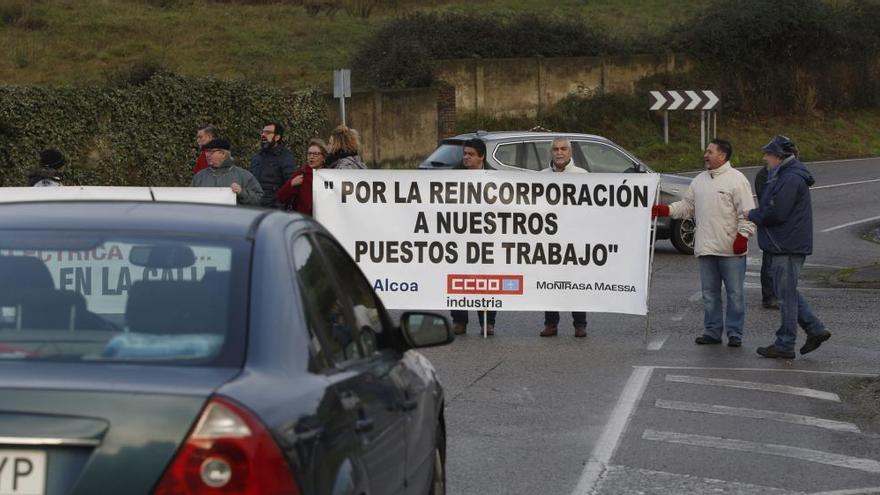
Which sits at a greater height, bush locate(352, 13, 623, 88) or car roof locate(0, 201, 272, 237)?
bush locate(352, 13, 623, 88)

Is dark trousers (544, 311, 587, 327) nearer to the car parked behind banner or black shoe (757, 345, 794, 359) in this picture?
black shoe (757, 345, 794, 359)

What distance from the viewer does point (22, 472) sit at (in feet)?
13.1

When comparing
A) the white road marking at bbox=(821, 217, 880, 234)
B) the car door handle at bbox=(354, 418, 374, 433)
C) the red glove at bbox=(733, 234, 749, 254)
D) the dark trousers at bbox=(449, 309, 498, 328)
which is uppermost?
the car door handle at bbox=(354, 418, 374, 433)

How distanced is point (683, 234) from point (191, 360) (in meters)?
19.0

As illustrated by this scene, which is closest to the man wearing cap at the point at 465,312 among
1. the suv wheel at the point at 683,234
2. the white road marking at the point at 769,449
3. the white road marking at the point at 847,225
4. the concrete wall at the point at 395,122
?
the white road marking at the point at 769,449

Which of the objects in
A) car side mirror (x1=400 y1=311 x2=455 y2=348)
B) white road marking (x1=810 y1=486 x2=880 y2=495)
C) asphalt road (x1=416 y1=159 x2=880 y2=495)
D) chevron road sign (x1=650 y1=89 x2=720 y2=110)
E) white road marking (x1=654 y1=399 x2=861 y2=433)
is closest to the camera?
car side mirror (x1=400 y1=311 x2=455 y2=348)

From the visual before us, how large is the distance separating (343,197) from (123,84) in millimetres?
16528

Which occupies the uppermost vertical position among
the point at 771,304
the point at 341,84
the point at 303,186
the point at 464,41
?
the point at 464,41

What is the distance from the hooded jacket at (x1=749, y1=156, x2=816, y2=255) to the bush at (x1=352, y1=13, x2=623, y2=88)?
28971 mm

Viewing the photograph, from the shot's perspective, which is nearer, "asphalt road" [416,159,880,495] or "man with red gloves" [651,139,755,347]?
"asphalt road" [416,159,880,495]

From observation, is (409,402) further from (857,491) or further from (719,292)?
(719,292)

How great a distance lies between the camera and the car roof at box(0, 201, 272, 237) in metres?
4.99

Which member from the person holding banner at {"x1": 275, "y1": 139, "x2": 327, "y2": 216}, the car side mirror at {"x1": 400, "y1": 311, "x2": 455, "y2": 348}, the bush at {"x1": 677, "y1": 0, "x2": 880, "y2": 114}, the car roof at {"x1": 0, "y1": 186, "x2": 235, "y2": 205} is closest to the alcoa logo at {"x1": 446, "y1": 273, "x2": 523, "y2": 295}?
the person holding banner at {"x1": 275, "y1": 139, "x2": 327, "y2": 216}

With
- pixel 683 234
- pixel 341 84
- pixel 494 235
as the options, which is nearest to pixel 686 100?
pixel 341 84
